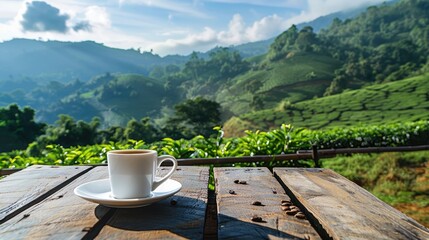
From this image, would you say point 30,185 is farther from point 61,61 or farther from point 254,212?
point 61,61

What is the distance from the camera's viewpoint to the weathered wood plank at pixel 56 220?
26.7 inches

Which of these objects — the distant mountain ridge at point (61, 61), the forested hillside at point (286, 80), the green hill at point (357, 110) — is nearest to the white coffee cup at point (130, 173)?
the green hill at point (357, 110)

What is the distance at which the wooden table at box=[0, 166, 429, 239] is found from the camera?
67 centimetres

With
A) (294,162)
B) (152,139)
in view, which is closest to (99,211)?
(294,162)

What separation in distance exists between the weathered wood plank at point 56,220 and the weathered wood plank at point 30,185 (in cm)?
4

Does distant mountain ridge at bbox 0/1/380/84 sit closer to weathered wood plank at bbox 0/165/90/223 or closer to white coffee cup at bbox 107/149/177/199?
weathered wood plank at bbox 0/165/90/223

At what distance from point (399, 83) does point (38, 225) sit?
1047 inches

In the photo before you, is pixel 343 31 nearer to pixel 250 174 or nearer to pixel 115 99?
pixel 115 99

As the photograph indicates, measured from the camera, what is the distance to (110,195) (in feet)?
2.88

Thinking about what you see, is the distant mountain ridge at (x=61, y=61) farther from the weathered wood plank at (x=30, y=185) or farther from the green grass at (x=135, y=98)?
the weathered wood plank at (x=30, y=185)

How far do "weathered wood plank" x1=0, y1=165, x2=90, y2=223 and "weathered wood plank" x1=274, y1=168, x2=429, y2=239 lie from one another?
2.06 feet

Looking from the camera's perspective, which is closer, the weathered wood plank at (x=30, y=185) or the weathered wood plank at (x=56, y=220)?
the weathered wood plank at (x=56, y=220)

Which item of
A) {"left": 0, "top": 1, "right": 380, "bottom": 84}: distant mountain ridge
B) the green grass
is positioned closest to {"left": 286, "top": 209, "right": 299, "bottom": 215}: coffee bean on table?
the green grass

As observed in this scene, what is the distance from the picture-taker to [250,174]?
1.22m
